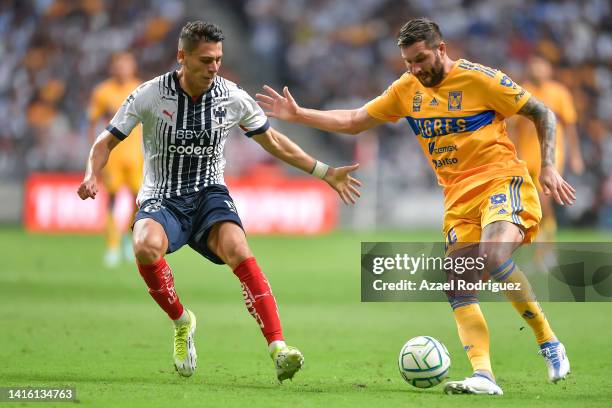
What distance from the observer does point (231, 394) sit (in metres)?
5.98

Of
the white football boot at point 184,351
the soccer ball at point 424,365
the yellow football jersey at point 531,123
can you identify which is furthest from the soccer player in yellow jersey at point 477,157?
the yellow football jersey at point 531,123

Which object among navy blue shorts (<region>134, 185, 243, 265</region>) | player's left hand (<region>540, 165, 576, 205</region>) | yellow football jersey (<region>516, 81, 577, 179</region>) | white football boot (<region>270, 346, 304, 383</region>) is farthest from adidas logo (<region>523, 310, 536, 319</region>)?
yellow football jersey (<region>516, 81, 577, 179</region>)

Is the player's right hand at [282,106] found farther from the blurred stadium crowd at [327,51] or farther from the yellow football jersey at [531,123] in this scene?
the blurred stadium crowd at [327,51]

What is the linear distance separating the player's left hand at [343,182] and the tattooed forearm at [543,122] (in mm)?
1161

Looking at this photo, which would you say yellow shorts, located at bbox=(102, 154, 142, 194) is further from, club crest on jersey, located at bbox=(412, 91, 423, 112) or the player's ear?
the player's ear

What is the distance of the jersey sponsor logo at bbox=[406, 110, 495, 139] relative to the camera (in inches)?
260

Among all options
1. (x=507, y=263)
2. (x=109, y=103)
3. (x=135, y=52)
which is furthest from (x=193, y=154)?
(x=135, y=52)

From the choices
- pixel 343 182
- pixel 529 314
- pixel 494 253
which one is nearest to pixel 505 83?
pixel 494 253

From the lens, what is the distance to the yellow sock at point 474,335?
6363 mm

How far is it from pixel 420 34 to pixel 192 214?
1845mm

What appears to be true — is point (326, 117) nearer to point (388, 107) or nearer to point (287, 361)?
point (388, 107)

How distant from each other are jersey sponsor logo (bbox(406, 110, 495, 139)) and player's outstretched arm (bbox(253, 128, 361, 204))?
560mm

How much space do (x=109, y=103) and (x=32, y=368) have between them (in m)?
8.17

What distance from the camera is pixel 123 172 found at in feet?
48.7
